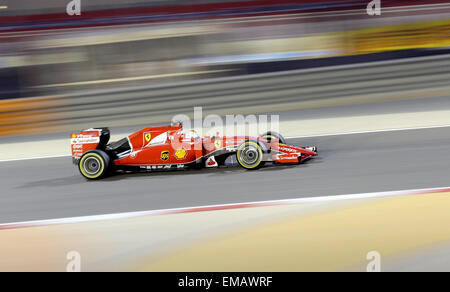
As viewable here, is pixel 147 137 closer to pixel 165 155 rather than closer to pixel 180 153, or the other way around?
pixel 165 155

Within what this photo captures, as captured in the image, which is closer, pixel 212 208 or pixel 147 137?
pixel 212 208

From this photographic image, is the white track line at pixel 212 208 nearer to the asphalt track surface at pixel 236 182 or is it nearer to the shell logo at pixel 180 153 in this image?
the asphalt track surface at pixel 236 182

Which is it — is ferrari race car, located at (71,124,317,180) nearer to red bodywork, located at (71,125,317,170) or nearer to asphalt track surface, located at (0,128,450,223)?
red bodywork, located at (71,125,317,170)

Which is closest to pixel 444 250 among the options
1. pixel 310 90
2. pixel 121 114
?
pixel 310 90

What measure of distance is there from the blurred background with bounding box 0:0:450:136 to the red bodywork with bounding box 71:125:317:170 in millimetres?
4394

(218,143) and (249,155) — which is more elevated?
(218,143)

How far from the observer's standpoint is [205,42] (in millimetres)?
13227

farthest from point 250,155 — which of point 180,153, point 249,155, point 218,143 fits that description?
point 180,153

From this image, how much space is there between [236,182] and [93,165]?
7.35 ft

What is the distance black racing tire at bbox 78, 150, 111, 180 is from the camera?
7.42 metres

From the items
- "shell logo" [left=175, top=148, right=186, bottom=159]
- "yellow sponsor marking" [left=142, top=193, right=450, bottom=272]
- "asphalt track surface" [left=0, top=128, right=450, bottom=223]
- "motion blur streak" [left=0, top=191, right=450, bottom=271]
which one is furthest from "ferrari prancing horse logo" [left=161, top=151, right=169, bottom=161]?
"yellow sponsor marking" [left=142, top=193, right=450, bottom=272]

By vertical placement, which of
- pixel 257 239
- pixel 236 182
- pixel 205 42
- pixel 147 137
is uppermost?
pixel 205 42

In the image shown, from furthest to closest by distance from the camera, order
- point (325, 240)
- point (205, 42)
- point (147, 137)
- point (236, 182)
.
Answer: point (205, 42) < point (147, 137) < point (236, 182) < point (325, 240)

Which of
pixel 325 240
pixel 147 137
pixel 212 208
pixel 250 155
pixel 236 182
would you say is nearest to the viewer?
pixel 325 240
